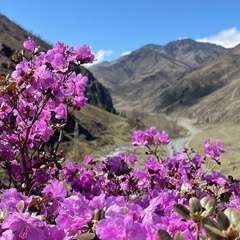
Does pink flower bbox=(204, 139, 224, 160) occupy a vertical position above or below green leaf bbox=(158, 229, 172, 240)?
above

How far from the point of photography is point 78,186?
4.84 metres

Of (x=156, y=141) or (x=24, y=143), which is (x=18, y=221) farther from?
(x=156, y=141)

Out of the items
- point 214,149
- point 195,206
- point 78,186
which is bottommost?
point 78,186

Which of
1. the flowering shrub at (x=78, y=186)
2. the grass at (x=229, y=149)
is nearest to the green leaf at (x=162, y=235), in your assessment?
the flowering shrub at (x=78, y=186)

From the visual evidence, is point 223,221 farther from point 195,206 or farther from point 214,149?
point 214,149

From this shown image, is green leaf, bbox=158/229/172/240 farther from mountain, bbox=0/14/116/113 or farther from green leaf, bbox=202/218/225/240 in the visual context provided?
mountain, bbox=0/14/116/113

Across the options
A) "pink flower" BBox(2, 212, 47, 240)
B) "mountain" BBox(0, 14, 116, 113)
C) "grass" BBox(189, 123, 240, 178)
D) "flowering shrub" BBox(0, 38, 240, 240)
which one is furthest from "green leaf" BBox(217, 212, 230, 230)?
"mountain" BBox(0, 14, 116, 113)

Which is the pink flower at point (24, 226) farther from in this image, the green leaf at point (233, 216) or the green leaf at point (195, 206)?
the green leaf at point (233, 216)

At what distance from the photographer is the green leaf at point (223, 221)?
1.62m

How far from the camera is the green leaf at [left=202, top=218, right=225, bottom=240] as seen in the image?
5.12 feet

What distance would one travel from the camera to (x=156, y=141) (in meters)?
6.05

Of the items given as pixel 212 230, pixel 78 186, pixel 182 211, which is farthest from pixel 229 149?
pixel 212 230

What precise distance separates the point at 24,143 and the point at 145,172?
4.83 feet

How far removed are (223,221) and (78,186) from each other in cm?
335
